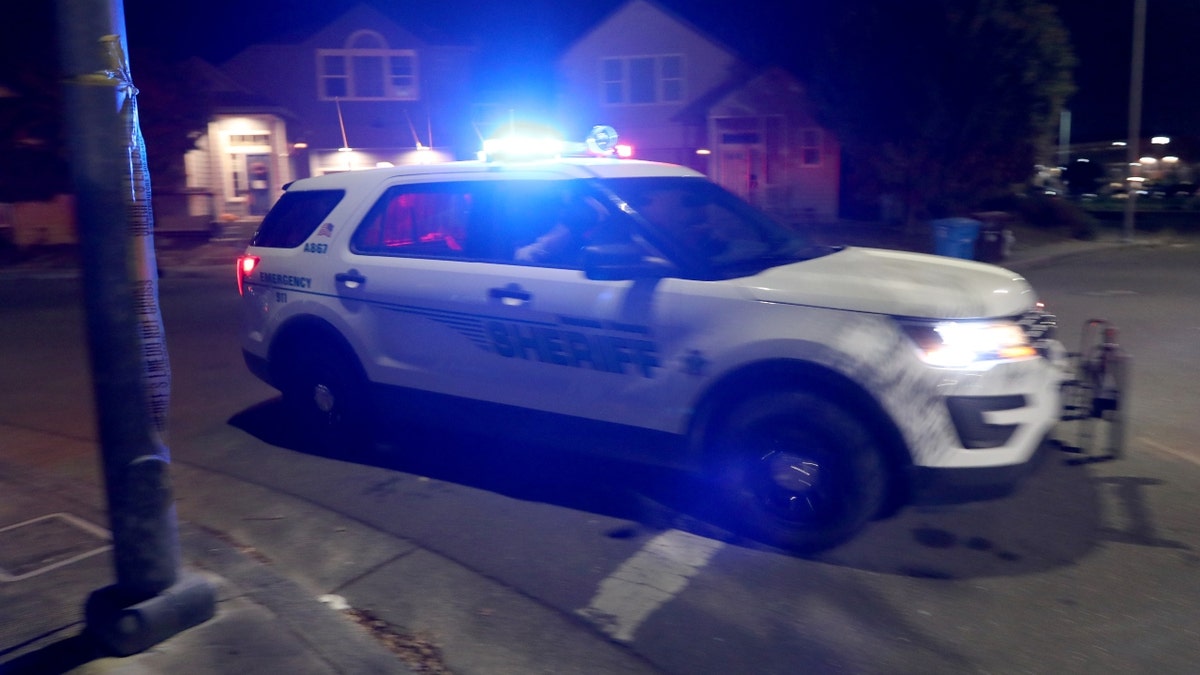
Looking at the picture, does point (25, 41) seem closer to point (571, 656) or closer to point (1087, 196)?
point (571, 656)

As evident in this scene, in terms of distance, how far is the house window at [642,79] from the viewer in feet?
117

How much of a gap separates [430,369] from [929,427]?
290 cm

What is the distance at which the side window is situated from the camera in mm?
6258

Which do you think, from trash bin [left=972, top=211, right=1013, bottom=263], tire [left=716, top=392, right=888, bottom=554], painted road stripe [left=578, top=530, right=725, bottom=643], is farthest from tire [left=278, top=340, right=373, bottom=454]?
trash bin [left=972, top=211, right=1013, bottom=263]

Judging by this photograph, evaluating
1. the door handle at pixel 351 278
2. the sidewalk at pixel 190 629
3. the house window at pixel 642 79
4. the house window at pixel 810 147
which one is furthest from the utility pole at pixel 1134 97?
the sidewalk at pixel 190 629

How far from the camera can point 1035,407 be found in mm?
4836

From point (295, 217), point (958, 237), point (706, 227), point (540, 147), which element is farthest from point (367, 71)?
point (706, 227)

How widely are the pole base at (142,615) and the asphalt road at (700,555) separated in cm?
71

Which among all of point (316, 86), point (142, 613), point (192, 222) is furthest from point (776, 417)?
point (316, 86)

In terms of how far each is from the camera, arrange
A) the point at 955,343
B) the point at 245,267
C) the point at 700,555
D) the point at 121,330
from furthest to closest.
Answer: the point at 245,267
the point at 700,555
the point at 955,343
the point at 121,330

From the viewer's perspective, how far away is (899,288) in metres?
4.92

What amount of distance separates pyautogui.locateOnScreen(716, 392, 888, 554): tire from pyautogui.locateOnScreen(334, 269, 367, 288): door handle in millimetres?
2553

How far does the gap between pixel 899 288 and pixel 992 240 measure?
17.9 m

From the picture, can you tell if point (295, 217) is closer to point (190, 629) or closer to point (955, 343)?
point (190, 629)
